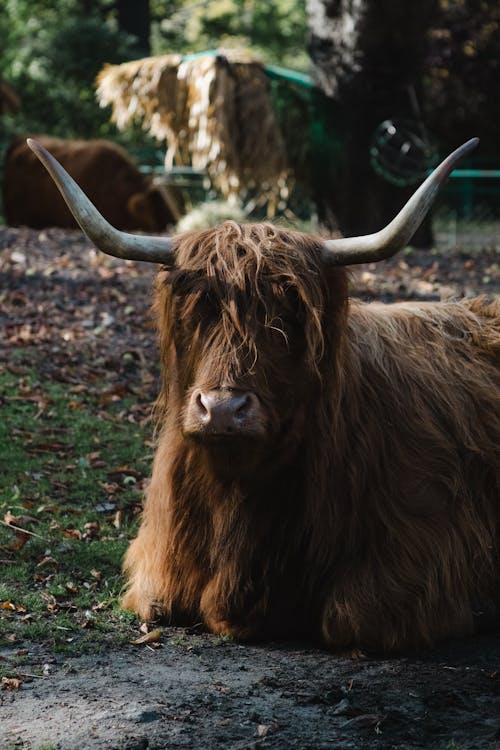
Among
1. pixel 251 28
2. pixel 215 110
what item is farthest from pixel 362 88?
pixel 251 28

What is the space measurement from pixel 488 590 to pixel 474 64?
17.4 metres

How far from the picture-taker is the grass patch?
173 inches

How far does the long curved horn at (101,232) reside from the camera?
4059mm

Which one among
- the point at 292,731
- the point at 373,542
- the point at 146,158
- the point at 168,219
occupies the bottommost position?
the point at 292,731

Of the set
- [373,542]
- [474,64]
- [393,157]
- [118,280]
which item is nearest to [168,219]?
[393,157]

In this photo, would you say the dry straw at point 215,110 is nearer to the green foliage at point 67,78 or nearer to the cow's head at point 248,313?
the green foliage at point 67,78

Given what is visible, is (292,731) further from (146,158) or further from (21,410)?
(146,158)

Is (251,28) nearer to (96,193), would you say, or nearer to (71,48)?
(71,48)

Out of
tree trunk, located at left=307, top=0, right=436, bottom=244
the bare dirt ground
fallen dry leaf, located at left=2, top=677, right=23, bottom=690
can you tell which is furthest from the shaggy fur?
tree trunk, located at left=307, top=0, right=436, bottom=244

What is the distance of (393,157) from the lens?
12227 millimetres

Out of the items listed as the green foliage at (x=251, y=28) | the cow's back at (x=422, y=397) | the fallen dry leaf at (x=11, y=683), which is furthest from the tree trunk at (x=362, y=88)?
the green foliage at (x=251, y=28)

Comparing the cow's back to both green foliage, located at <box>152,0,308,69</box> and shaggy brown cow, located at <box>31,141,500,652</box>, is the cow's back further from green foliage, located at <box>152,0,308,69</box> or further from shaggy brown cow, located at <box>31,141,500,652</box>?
green foliage, located at <box>152,0,308,69</box>

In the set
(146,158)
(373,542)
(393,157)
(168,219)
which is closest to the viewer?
(373,542)

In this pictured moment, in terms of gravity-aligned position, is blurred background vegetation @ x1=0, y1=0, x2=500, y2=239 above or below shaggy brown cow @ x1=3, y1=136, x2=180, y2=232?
above
